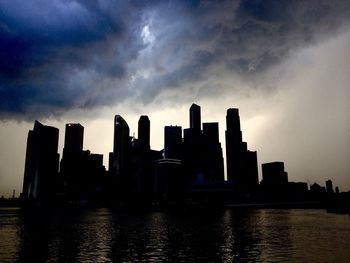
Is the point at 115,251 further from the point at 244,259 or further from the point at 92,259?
the point at 244,259

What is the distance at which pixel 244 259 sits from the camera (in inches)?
1725

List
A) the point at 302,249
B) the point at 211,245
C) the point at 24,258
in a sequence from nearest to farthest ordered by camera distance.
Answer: the point at 24,258 < the point at 302,249 < the point at 211,245

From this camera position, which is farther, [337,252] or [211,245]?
[211,245]

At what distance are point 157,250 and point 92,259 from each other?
11755mm

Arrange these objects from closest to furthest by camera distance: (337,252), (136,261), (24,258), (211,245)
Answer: (136,261) → (24,258) → (337,252) → (211,245)

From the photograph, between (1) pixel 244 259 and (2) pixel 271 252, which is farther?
(2) pixel 271 252

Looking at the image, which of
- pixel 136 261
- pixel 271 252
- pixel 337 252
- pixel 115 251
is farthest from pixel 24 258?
pixel 337 252

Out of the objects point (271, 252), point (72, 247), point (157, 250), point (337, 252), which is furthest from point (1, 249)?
point (337, 252)

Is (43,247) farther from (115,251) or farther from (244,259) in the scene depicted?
(244,259)

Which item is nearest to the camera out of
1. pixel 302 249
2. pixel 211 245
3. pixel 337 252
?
pixel 337 252

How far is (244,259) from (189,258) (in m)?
7.44

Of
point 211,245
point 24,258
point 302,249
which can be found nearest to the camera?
point 24,258

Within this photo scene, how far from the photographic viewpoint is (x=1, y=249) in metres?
55.4

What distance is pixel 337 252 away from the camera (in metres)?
49.5
